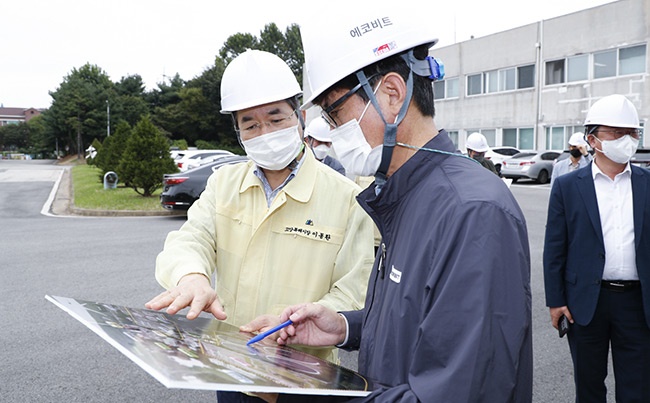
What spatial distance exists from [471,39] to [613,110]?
29.1m

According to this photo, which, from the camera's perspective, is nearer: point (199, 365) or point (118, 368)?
point (199, 365)

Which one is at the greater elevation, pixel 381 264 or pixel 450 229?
pixel 450 229

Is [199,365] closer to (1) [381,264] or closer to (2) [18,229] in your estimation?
(1) [381,264]

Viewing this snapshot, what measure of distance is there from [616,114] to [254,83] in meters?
2.53

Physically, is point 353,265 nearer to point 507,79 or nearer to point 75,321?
point 75,321

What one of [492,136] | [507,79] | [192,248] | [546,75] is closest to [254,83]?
[192,248]

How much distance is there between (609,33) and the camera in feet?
77.9

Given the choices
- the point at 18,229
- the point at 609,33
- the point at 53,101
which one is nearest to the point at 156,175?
the point at 18,229

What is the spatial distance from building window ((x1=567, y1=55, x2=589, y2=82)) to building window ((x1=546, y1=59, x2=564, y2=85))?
0.46 m

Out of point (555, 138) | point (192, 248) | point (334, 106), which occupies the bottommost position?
point (192, 248)

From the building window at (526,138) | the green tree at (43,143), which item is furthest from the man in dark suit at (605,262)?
the green tree at (43,143)

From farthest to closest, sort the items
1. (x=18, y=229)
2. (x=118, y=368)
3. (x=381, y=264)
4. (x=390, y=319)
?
(x=18, y=229) → (x=118, y=368) → (x=381, y=264) → (x=390, y=319)

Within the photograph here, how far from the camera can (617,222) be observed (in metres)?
3.24

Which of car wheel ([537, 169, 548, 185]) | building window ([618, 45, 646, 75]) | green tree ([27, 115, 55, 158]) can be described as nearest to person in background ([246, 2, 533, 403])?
car wheel ([537, 169, 548, 185])
